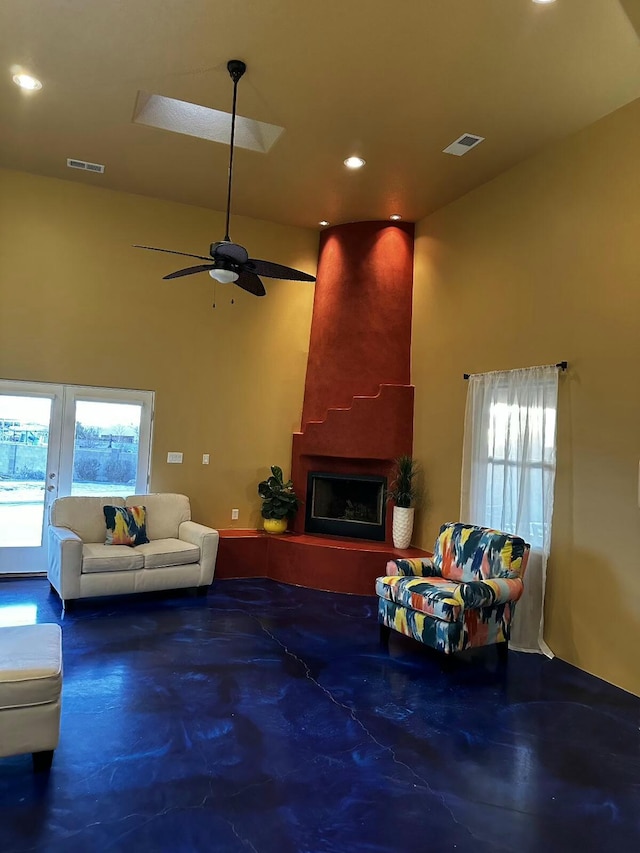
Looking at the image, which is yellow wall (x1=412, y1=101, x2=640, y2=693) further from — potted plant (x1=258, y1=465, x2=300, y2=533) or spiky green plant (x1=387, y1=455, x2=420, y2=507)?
potted plant (x1=258, y1=465, x2=300, y2=533)

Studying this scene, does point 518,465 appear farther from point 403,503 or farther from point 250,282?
point 250,282

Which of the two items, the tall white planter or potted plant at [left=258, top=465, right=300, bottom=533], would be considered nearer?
the tall white planter

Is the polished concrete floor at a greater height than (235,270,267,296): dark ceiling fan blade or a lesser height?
lesser

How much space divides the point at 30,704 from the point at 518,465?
371cm

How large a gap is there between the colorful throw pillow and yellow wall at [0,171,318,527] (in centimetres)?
70

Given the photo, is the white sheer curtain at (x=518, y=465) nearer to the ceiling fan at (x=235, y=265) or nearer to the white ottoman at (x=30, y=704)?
the ceiling fan at (x=235, y=265)

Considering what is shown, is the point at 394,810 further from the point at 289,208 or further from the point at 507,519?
the point at 289,208

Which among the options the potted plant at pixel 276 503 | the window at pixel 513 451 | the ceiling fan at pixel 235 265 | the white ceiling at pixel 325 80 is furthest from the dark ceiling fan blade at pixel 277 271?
the potted plant at pixel 276 503

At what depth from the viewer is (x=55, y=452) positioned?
5785 mm

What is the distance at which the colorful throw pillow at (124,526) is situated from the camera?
17.6 ft

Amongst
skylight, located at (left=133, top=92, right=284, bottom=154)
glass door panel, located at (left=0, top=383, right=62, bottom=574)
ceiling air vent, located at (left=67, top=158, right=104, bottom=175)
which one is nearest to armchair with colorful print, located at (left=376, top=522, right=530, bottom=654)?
glass door panel, located at (left=0, top=383, right=62, bottom=574)

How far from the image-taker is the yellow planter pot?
6355 mm

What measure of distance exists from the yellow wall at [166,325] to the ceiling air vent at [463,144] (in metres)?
2.45

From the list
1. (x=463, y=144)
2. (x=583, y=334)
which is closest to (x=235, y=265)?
(x=463, y=144)
